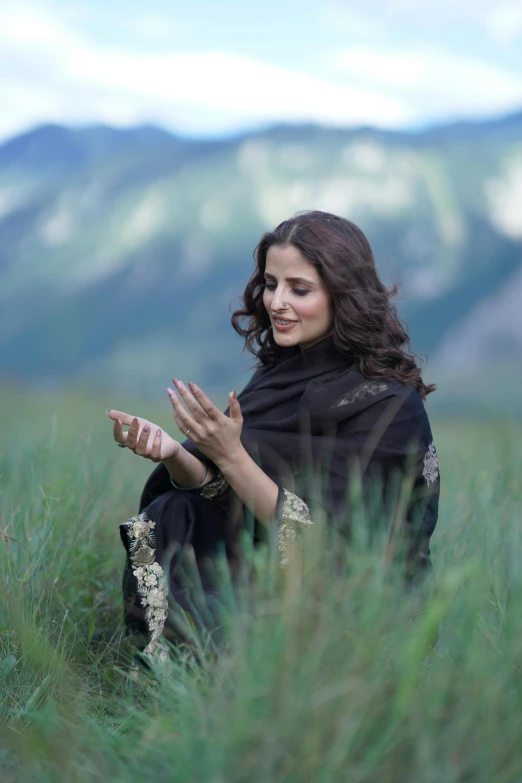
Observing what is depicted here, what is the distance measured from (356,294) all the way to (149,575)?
114 centimetres

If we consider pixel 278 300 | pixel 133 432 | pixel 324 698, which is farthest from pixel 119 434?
pixel 324 698

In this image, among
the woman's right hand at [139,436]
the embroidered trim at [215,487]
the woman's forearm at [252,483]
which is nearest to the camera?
the woman's forearm at [252,483]

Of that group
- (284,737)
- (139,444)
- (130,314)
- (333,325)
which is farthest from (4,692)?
(130,314)

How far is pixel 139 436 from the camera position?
2.69 m

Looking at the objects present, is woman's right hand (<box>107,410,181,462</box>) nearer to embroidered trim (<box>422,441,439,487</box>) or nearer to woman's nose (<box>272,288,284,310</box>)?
woman's nose (<box>272,288,284,310</box>)

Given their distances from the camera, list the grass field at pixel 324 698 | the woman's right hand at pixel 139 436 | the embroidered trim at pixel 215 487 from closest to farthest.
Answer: the grass field at pixel 324 698 → the woman's right hand at pixel 139 436 → the embroidered trim at pixel 215 487

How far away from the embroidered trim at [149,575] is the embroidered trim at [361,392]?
758 mm

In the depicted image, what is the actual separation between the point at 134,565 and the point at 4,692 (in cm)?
61

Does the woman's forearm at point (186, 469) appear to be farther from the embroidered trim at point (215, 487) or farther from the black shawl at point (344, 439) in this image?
the black shawl at point (344, 439)

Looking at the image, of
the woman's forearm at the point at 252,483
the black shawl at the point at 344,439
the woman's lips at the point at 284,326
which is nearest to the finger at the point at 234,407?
the woman's forearm at the point at 252,483

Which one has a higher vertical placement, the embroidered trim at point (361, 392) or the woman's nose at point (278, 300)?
the woman's nose at point (278, 300)

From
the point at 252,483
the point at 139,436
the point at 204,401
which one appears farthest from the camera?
the point at 139,436

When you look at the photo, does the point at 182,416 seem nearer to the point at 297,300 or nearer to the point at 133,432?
the point at 133,432

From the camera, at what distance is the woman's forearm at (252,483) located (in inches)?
101
